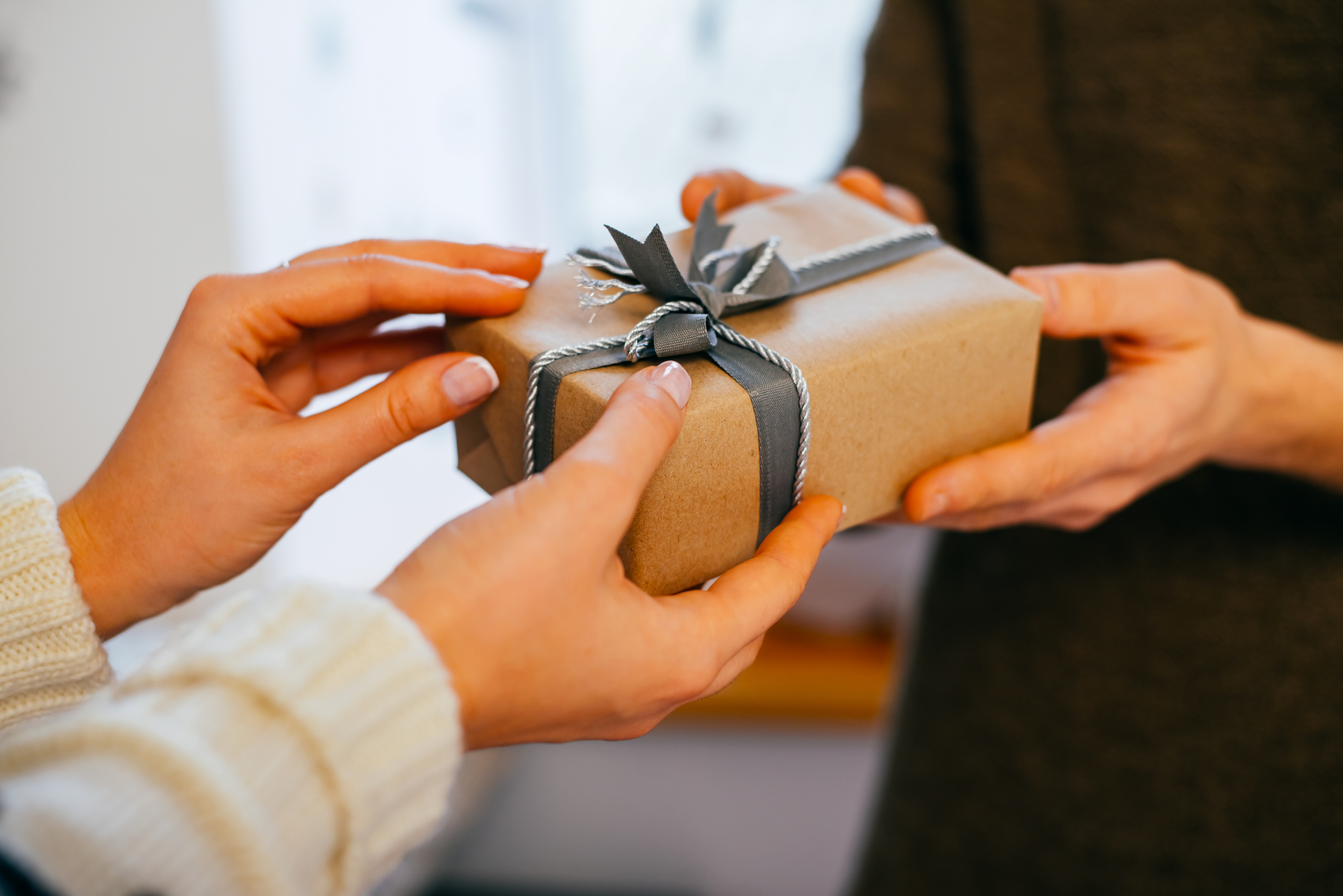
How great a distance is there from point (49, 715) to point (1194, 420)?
2.83 feet

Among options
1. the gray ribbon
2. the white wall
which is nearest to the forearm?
the gray ribbon

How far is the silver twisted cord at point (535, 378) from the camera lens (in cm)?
52

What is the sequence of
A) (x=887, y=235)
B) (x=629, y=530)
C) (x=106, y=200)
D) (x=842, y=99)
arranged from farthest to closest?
(x=842, y=99)
(x=106, y=200)
(x=887, y=235)
(x=629, y=530)

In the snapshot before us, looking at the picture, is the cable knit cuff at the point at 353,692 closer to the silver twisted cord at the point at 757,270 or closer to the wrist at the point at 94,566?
the wrist at the point at 94,566

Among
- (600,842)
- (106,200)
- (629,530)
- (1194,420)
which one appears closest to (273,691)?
(629,530)

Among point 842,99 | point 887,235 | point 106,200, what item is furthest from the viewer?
point 842,99

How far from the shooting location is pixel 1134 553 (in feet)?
2.78

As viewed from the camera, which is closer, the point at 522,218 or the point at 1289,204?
the point at 1289,204

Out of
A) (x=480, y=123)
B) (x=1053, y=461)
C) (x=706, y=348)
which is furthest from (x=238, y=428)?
(x=480, y=123)

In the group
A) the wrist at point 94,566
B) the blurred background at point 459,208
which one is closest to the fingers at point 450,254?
the wrist at point 94,566

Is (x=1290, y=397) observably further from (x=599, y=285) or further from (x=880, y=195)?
(x=599, y=285)

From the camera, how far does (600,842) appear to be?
1.78 m

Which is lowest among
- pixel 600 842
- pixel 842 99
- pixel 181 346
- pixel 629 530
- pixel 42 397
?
pixel 600 842

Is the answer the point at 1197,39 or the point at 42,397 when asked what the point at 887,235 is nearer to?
the point at 1197,39
